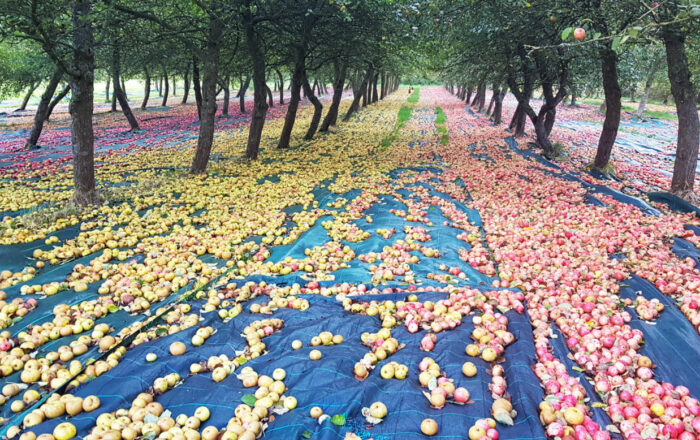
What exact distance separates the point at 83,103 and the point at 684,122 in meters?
13.0

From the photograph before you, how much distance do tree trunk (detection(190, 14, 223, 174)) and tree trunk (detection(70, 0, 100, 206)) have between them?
286 centimetres

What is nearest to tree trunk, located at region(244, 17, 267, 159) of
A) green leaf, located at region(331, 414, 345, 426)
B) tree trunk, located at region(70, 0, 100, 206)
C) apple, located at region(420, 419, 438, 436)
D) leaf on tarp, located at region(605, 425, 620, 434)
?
tree trunk, located at region(70, 0, 100, 206)

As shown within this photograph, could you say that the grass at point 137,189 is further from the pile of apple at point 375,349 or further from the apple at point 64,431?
the pile of apple at point 375,349

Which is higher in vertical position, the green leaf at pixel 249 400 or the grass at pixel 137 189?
→ the grass at pixel 137 189

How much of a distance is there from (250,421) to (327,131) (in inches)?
722

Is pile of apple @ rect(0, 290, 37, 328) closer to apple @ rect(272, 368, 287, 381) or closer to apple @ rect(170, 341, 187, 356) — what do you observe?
apple @ rect(170, 341, 187, 356)

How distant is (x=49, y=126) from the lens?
22.7 m

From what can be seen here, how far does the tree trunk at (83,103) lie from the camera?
707 centimetres

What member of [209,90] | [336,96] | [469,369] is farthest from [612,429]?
[336,96]

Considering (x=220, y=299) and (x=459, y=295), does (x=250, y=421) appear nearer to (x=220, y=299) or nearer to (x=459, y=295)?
(x=220, y=299)

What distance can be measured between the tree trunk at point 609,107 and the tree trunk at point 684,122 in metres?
2.28

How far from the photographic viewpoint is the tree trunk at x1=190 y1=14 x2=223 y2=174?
967 centimetres

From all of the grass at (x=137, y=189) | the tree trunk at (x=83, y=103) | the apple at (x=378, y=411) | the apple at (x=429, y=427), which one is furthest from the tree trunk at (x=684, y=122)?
the grass at (x=137, y=189)

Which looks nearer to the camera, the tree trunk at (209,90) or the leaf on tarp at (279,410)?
the leaf on tarp at (279,410)
